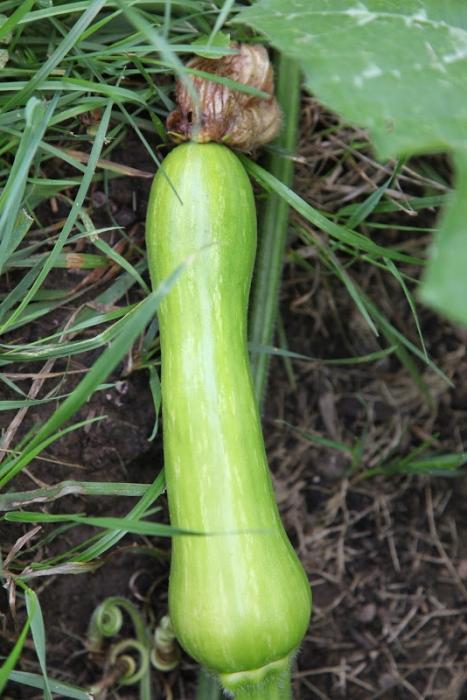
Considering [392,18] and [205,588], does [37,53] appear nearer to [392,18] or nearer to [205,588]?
[392,18]

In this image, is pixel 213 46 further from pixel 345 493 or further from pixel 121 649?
pixel 121 649

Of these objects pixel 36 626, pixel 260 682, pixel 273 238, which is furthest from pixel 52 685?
pixel 273 238

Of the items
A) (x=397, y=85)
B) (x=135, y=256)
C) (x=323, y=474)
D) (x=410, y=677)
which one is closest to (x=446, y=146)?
(x=397, y=85)

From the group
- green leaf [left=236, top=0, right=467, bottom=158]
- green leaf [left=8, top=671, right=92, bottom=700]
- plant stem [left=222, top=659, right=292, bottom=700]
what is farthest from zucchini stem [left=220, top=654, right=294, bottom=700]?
green leaf [left=236, top=0, right=467, bottom=158]

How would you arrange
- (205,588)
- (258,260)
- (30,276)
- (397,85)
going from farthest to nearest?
(258,260)
(30,276)
(205,588)
(397,85)

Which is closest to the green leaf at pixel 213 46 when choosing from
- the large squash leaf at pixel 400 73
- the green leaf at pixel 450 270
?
the large squash leaf at pixel 400 73

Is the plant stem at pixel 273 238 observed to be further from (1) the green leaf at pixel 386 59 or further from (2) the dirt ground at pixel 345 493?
(1) the green leaf at pixel 386 59

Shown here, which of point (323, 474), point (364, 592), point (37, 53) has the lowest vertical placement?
point (364, 592)
